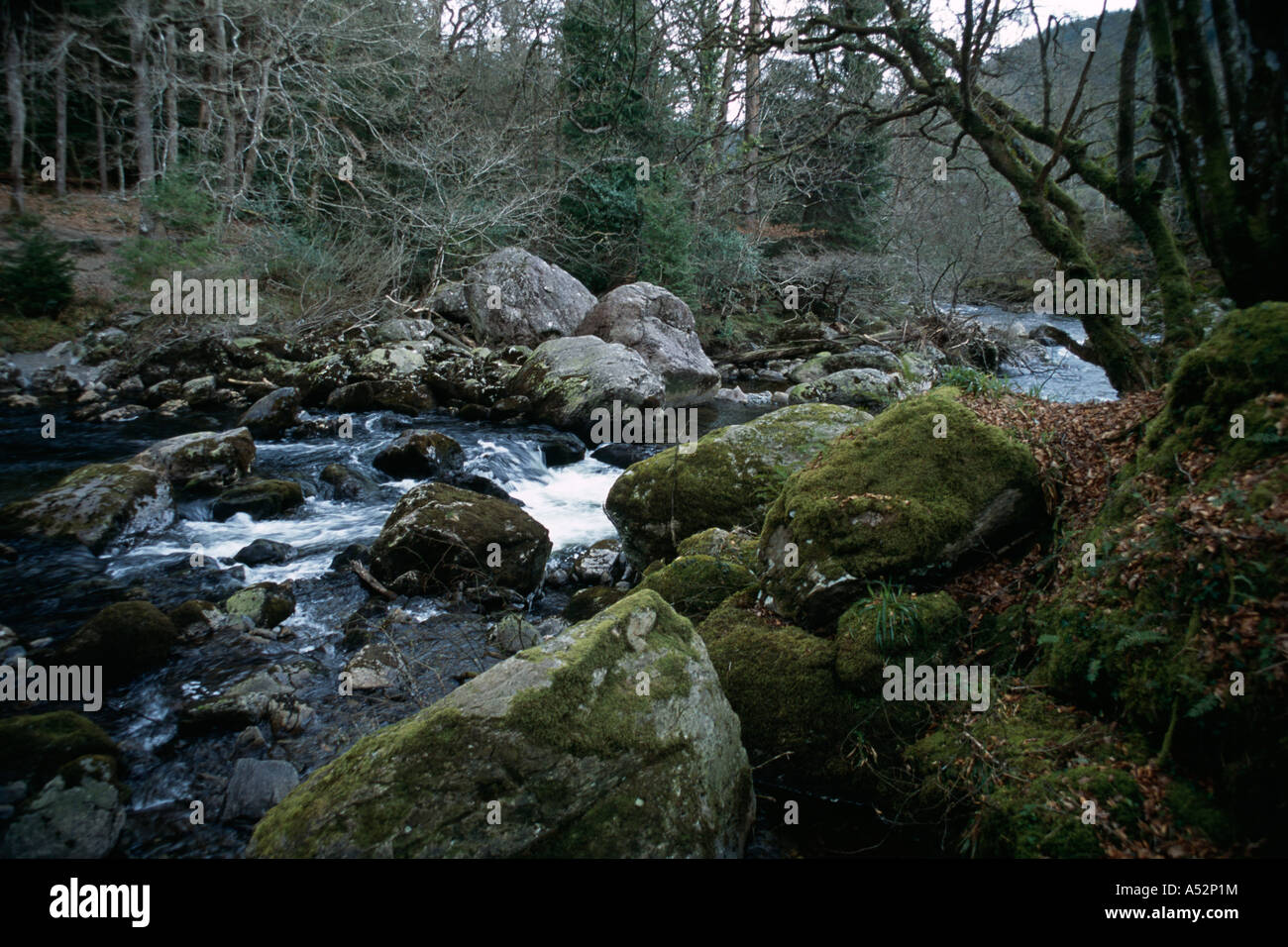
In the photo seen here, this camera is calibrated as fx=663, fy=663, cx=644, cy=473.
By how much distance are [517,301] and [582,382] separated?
484 centimetres

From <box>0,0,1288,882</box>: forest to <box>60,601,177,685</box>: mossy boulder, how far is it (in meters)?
0.03

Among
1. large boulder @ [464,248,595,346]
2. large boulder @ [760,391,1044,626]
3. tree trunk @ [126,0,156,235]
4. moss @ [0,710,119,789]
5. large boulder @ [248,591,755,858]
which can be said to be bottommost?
moss @ [0,710,119,789]

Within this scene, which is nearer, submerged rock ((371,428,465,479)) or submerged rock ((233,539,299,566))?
submerged rock ((233,539,299,566))

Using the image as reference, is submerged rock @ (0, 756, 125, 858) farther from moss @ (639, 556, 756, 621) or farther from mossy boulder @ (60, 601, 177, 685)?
moss @ (639, 556, 756, 621)

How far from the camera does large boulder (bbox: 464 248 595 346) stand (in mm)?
16281

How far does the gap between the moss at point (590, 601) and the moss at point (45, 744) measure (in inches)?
132

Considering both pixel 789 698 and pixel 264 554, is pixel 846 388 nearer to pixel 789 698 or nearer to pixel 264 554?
pixel 264 554

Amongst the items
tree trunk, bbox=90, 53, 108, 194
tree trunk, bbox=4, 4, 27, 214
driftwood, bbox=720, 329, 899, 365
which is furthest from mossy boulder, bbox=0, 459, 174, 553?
tree trunk, bbox=90, 53, 108, 194

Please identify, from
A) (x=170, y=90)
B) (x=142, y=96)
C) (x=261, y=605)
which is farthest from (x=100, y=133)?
(x=261, y=605)

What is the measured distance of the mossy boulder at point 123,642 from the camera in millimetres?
5039

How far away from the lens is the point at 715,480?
621cm

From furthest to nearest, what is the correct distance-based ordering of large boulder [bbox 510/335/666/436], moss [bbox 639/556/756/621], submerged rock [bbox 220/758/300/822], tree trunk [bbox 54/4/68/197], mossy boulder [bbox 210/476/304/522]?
tree trunk [bbox 54/4/68/197] < large boulder [bbox 510/335/666/436] < mossy boulder [bbox 210/476/304/522] < moss [bbox 639/556/756/621] < submerged rock [bbox 220/758/300/822]

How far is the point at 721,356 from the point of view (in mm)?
18531
